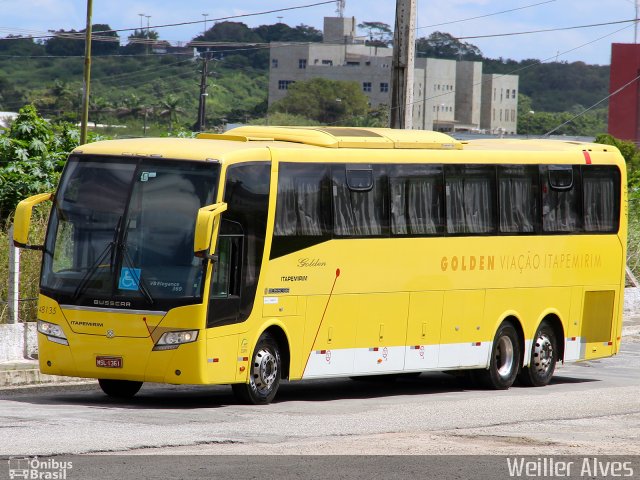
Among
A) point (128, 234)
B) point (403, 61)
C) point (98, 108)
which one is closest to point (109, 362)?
point (128, 234)

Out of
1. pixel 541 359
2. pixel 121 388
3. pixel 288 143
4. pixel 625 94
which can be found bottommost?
pixel 541 359

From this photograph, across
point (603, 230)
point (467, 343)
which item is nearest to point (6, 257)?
point (467, 343)

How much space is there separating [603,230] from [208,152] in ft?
27.8

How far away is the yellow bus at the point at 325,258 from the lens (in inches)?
602

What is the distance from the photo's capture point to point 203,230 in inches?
576

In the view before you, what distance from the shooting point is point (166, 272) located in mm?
15234

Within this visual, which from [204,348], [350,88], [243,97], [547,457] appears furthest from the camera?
[243,97]

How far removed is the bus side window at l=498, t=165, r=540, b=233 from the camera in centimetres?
1991

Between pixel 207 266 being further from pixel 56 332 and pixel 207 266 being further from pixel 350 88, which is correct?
pixel 350 88

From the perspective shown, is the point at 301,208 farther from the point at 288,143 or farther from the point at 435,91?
the point at 435,91

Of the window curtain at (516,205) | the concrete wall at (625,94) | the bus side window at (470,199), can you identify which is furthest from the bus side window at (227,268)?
the concrete wall at (625,94)

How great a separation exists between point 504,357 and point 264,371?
533 centimetres

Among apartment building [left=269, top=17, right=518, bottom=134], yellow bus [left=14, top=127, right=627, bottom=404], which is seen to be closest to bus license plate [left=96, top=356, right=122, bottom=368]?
yellow bus [left=14, top=127, right=627, bottom=404]

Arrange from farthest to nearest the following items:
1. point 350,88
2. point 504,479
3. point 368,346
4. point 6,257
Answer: point 350,88, point 6,257, point 368,346, point 504,479
